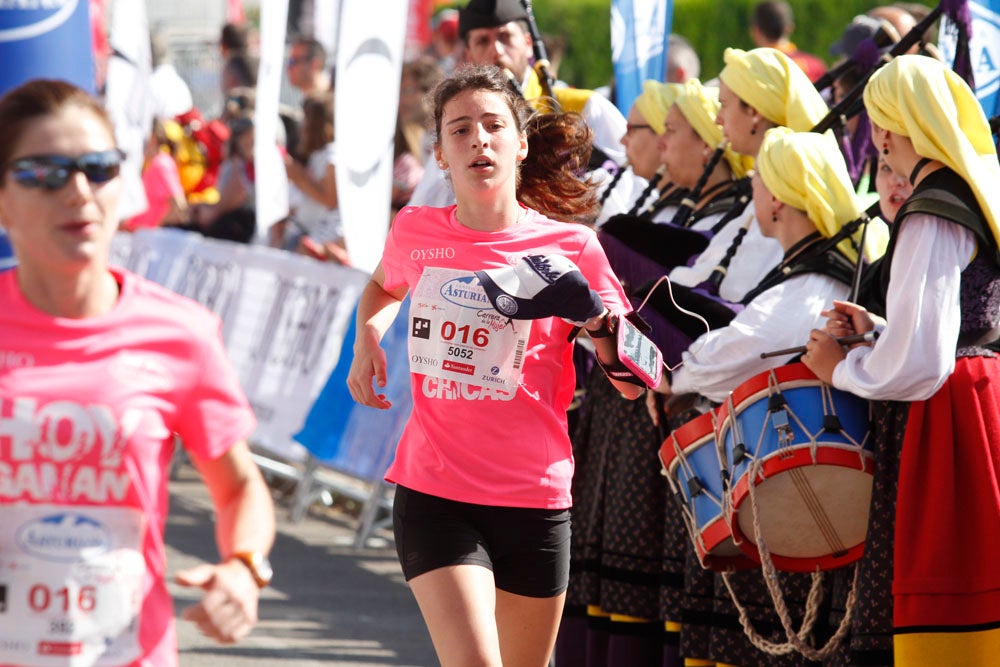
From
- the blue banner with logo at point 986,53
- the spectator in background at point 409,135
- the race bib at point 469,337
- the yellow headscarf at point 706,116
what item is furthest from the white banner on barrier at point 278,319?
the race bib at point 469,337

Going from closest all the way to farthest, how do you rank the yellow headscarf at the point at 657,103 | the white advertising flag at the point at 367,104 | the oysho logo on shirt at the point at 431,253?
the oysho logo on shirt at the point at 431,253, the yellow headscarf at the point at 657,103, the white advertising flag at the point at 367,104

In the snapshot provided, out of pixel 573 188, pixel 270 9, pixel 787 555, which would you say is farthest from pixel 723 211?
pixel 270 9

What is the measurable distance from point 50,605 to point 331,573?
5785 mm

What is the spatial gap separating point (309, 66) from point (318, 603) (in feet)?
20.5

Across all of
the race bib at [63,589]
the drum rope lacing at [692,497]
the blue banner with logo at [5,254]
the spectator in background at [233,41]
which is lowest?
the race bib at [63,589]

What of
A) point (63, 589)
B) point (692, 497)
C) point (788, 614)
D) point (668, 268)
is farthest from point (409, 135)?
point (63, 589)

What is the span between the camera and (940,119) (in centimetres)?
456

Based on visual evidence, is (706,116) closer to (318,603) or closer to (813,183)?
(813,183)

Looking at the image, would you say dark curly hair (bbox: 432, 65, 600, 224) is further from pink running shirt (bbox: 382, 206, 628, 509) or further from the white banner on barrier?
the white banner on barrier

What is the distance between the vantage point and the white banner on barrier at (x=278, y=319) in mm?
9836

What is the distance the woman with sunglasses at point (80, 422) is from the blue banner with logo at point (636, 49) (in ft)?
16.7

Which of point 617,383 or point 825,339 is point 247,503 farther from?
point 825,339

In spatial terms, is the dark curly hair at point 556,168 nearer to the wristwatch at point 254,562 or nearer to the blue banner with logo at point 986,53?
the blue banner with logo at point 986,53

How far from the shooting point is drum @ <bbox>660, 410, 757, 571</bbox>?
16.4 ft
